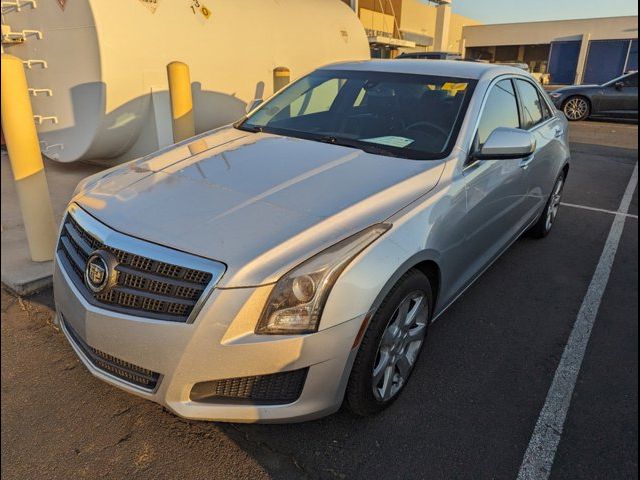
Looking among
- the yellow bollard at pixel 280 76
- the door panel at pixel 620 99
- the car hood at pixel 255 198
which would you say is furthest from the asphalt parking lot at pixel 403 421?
the door panel at pixel 620 99

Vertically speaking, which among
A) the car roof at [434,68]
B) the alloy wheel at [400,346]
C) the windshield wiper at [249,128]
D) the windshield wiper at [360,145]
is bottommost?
the alloy wheel at [400,346]

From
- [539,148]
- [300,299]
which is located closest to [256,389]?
[300,299]

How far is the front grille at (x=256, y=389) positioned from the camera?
6.47ft

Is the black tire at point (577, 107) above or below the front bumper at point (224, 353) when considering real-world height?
below

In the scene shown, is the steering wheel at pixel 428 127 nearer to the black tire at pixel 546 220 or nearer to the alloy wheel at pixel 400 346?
the alloy wheel at pixel 400 346

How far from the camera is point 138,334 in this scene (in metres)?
1.94

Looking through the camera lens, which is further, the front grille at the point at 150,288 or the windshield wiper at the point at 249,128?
the windshield wiper at the point at 249,128

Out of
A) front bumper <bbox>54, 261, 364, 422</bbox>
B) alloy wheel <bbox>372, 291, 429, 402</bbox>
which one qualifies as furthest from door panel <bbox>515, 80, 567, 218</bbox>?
front bumper <bbox>54, 261, 364, 422</bbox>

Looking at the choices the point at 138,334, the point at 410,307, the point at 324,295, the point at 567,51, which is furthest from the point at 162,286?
the point at 567,51

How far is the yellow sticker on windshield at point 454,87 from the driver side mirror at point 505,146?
1.68 feet

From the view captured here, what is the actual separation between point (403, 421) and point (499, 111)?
7.49 ft

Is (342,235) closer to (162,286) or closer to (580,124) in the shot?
(162,286)

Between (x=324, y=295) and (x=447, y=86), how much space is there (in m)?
2.14

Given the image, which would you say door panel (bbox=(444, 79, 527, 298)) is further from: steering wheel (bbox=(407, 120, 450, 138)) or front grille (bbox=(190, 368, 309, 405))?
front grille (bbox=(190, 368, 309, 405))
